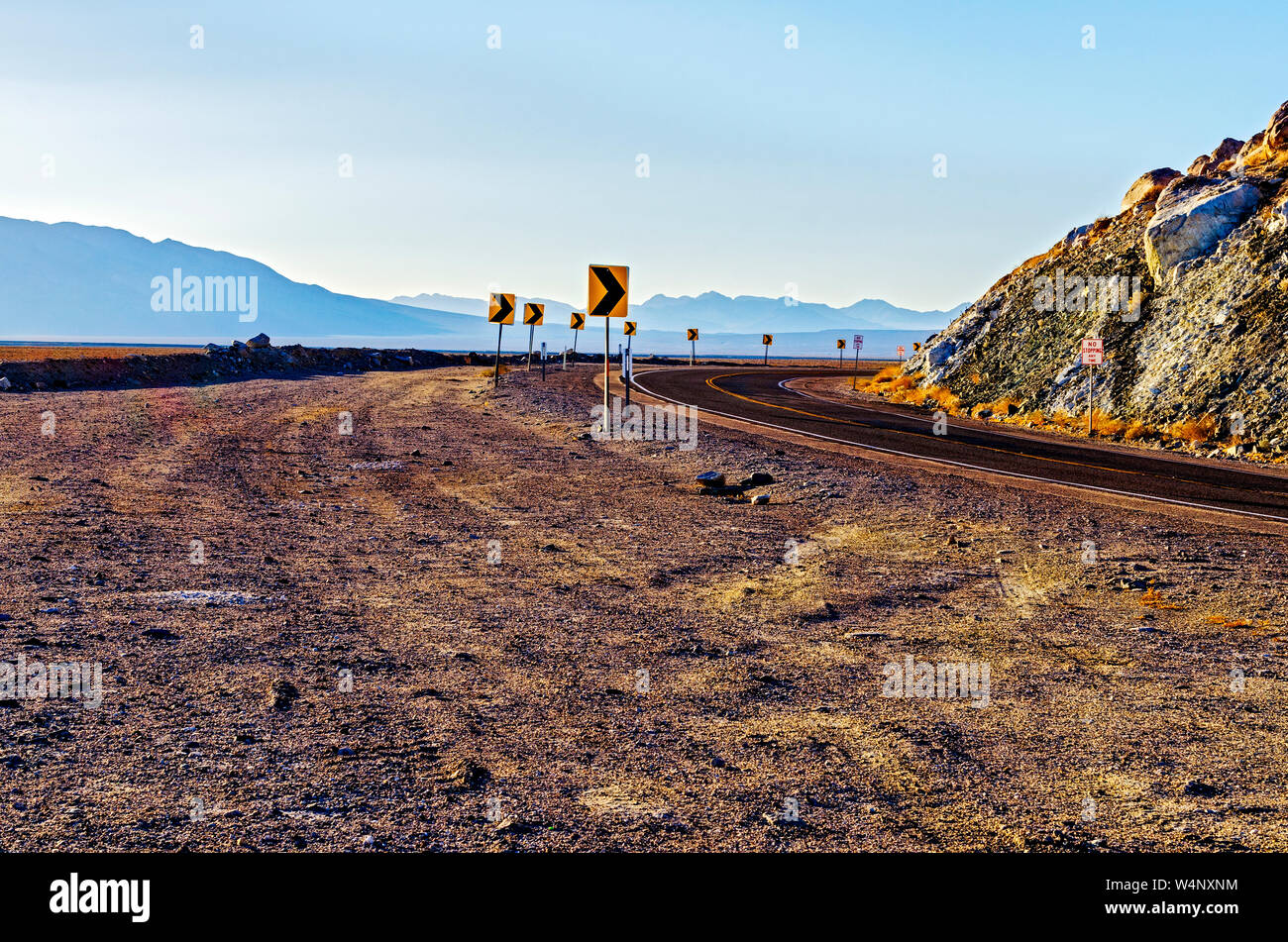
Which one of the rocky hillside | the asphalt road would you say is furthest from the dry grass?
the asphalt road

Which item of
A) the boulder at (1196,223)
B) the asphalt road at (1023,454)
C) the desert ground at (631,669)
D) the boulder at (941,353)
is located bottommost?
the desert ground at (631,669)

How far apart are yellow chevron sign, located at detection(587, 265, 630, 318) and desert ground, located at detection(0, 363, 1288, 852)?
674cm

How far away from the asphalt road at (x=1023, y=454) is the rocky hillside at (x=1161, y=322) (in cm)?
247

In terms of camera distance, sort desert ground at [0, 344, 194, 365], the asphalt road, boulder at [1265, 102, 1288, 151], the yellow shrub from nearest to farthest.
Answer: the asphalt road
the yellow shrub
boulder at [1265, 102, 1288, 151]
desert ground at [0, 344, 194, 365]

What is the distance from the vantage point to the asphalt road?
13.8 meters

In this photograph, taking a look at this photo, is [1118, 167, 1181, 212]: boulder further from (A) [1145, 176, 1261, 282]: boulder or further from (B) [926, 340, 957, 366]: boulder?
(B) [926, 340, 957, 366]: boulder

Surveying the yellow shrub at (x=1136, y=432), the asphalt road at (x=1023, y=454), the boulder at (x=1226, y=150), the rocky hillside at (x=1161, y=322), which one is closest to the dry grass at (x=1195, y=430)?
the rocky hillside at (x=1161, y=322)

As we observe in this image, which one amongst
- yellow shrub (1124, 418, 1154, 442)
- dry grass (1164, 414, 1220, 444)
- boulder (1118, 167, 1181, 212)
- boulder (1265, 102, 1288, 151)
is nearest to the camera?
dry grass (1164, 414, 1220, 444)

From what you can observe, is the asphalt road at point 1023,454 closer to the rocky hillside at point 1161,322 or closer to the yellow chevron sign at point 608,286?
the rocky hillside at point 1161,322

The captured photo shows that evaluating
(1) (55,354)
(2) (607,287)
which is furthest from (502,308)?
(1) (55,354)

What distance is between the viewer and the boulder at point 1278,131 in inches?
1088

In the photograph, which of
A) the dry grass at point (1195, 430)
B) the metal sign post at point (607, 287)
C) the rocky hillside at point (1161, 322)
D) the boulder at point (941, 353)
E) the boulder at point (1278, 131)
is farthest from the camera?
the boulder at point (941, 353)

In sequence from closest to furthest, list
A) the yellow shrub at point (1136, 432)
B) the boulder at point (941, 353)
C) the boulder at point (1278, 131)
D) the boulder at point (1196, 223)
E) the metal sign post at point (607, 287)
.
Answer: the metal sign post at point (607, 287) < the yellow shrub at point (1136, 432) < the boulder at point (1196, 223) < the boulder at point (1278, 131) < the boulder at point (941, 353)
